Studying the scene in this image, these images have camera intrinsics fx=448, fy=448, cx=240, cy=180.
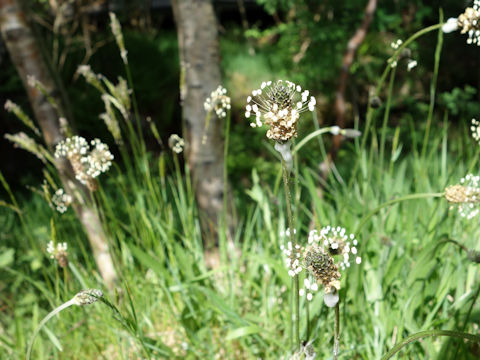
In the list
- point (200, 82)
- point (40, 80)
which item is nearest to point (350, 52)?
point (200, 82)

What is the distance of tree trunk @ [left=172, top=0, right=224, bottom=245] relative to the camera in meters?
2.54

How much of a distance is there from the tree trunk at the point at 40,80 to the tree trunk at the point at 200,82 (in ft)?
1.92

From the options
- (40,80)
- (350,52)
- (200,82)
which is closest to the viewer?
(40,80)

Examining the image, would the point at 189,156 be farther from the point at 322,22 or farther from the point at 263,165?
the point at 322,22

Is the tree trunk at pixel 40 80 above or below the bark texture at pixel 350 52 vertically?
below

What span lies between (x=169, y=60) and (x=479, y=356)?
7392 millimetres

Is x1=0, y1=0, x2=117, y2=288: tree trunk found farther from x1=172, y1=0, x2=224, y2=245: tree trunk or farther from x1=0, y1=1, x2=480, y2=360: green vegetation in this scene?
x1=172, y1=0, x2=224, y2=245: tree trunk

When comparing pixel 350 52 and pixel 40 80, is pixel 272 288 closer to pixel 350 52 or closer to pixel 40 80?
pixel 40 80

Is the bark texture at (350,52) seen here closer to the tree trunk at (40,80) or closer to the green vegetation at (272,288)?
the green vegetation at (272,288)

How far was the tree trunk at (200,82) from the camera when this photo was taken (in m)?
2.54

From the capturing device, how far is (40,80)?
236 cm

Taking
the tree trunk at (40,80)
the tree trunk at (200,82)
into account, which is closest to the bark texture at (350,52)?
the tree trunk at (200,82)

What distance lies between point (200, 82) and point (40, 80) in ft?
2.79

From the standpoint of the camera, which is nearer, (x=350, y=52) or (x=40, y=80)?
(x=40, y=80)
